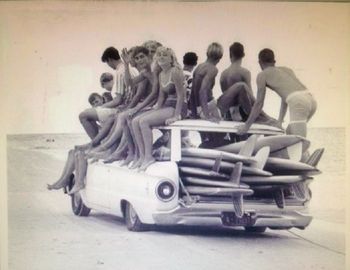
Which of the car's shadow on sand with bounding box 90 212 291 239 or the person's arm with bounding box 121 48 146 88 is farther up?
the person's arm with bounding box 121 48 146 88

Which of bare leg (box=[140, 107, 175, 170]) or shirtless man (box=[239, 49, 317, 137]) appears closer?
bare leg (box=[140, 107, 175, 170])

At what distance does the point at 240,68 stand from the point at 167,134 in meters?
0.49

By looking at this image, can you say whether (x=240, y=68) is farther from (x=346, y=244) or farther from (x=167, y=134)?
(x=346, y=244)

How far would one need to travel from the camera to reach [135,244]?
10.2ft

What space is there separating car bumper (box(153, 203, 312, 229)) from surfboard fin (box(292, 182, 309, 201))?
49mm

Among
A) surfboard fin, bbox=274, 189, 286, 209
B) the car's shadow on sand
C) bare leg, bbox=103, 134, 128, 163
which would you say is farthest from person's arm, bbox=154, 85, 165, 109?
surfboard fin, bbox=274, 189, 286, 209

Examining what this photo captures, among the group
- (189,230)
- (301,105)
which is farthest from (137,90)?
(301,105)

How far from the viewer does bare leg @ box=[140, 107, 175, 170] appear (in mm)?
3072

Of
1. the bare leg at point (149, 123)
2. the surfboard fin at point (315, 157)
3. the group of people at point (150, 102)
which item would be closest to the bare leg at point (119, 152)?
the group of people at point (150, 102)

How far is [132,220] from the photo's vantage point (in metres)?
3.10

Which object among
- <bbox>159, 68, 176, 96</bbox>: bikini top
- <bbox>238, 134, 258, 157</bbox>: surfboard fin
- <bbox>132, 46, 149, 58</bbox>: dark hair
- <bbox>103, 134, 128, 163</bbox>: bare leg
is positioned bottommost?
<bbox>103, 134, 128, 163</bbox>: bare leg

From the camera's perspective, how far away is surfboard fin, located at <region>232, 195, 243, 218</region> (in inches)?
122

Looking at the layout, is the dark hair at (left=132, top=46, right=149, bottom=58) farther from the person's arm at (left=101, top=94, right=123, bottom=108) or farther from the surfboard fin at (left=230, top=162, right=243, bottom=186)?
the surfboard fin at (left=230, top=162, right=243, bottom=186)

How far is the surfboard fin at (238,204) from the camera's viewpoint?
10.2 feet
